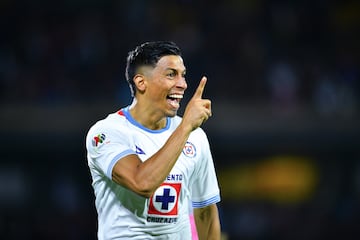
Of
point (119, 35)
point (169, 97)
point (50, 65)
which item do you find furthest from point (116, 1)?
point (169, 97)

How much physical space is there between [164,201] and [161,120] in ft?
1.72

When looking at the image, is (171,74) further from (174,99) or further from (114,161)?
(114,161)

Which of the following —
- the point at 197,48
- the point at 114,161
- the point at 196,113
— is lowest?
the point at 114,161

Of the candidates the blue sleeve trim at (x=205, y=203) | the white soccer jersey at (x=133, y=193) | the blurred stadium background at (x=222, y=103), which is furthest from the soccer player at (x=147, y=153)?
the blurred stadium background at (x=222, y=103)

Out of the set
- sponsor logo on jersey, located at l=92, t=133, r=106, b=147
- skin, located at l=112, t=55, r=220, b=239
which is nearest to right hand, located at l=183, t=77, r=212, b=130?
skin, located at l=112, t=55, r=220, b=239

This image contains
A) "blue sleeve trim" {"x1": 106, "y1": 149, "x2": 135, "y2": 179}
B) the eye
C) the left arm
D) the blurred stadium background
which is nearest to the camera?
"blue sleeve trim" {"x1": 106, "y1": 149, "x2": 135, "y2": 179}

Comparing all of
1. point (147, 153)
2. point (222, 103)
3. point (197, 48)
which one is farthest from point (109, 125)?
point (197, 48)

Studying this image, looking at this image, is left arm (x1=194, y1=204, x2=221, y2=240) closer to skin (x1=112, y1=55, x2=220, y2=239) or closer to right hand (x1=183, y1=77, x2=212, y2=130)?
skin (x1=112, y1=55, x2=220, y2=239)

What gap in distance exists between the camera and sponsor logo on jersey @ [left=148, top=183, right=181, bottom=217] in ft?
15.9

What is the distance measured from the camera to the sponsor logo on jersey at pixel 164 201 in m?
4.86

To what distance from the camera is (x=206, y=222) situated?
5328 mm

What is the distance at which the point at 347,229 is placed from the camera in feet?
51.2

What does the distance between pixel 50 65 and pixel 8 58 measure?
2.60 feet

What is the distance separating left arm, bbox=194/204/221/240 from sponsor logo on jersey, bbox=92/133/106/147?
2.67 ft
